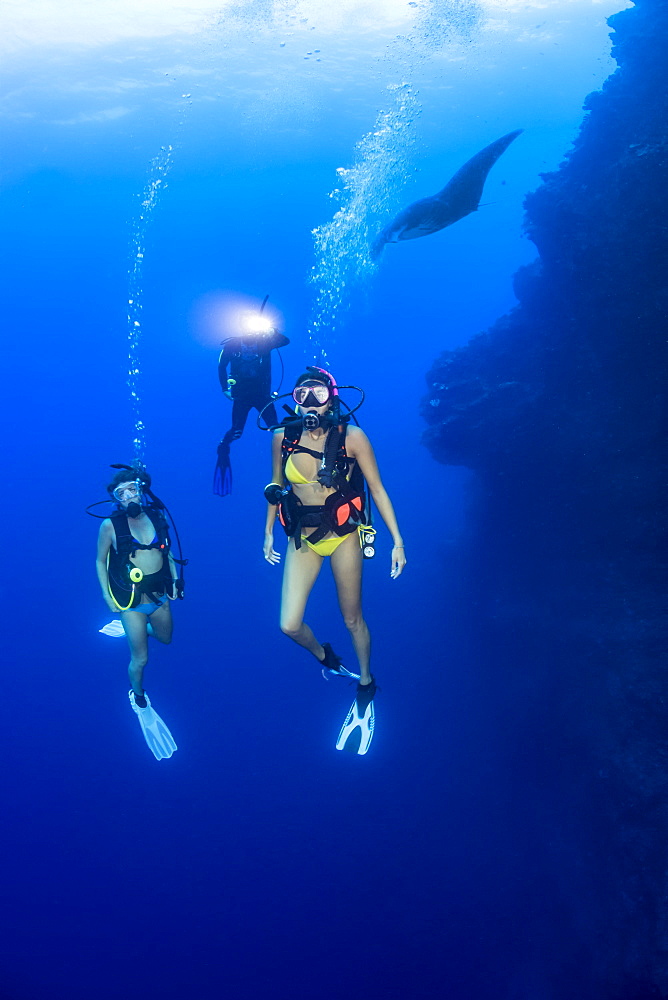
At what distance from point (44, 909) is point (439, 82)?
32448 mm

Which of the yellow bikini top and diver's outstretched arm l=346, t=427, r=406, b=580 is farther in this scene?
the yellow bikini top

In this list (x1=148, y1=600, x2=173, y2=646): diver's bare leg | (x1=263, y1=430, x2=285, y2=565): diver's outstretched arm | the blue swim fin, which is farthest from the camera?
(x1=148, y1=600, x2=173, y2=646): diver's bare leg

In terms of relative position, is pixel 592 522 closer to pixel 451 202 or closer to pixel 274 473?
pixel 451 202

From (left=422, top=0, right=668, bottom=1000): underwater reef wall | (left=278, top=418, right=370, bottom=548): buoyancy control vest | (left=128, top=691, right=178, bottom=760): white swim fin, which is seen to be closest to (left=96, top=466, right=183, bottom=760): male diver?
(left=128, top=691, right=178, bottom=760): white swim fin

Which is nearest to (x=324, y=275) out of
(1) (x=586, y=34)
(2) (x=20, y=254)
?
(2) (x=20, y=254)

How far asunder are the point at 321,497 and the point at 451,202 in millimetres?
8708

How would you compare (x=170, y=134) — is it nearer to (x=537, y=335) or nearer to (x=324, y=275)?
(x=537, y=335)

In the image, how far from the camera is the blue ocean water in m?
11.0

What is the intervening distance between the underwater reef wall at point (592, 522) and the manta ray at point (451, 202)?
143 inches

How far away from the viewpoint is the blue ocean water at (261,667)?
10953 millimetres

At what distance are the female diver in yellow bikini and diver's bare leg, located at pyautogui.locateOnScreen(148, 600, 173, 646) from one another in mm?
2244

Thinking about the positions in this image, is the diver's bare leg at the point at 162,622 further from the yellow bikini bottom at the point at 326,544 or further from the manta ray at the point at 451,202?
the manta ray at the point at 451,202

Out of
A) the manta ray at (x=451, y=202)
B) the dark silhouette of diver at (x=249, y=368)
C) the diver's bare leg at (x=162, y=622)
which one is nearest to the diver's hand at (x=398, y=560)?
the diver's bare leg at (x=162, y=622)

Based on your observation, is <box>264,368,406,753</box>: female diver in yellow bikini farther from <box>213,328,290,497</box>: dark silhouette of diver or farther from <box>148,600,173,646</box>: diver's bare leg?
<box>213,328,290,497</box>: dark silhouette of diver
